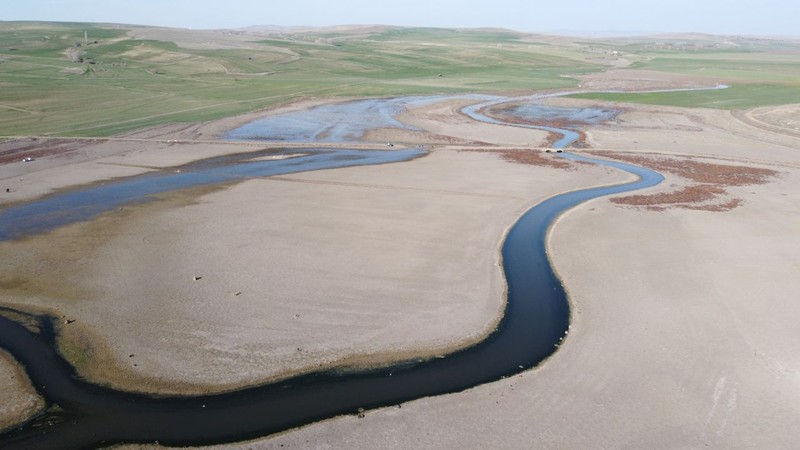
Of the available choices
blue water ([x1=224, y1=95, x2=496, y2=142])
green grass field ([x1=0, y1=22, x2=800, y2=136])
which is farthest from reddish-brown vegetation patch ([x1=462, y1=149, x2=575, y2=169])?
green grass field ([x1=0, y1=22, x2=800, y2=136])

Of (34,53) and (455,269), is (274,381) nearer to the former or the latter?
(455,269)

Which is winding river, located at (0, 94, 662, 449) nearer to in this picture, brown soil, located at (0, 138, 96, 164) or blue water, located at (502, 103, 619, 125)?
brown soil, located at (0, 138, 96, 164)

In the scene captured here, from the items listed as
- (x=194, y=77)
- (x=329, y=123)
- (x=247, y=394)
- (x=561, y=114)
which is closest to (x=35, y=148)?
(x=329, y=123)

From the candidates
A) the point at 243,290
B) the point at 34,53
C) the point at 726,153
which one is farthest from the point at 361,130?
the point at 34,53

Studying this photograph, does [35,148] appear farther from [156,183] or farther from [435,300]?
[435,300]

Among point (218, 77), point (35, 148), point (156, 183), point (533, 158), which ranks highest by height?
point (218, 77)

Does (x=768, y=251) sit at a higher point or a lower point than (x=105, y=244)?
higher

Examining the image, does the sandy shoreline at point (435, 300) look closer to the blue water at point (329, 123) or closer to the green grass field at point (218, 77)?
the blue water at point (329, 123)

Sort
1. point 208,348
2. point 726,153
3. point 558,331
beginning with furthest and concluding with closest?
point 726,153, point 558,331, point 208,348
